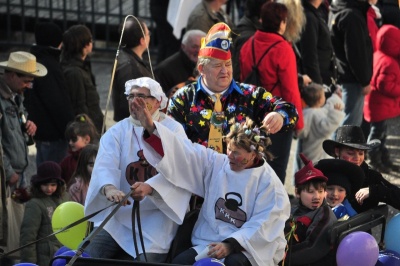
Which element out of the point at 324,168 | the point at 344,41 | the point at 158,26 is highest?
the point at 324,168

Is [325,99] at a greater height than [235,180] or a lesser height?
lesser

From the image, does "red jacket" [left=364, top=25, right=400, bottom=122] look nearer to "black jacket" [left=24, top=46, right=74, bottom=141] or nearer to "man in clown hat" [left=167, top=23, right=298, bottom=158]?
"black jacket" [left=24, top=46, right=74, bottom=141]

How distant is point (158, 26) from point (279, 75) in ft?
13.8

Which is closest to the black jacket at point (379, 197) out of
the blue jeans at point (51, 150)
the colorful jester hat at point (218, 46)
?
the colorful jester hat at point (218, 46)

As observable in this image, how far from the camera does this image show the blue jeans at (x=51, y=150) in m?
10.6

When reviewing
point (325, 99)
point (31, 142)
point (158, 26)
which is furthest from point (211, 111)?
point (158, 26)

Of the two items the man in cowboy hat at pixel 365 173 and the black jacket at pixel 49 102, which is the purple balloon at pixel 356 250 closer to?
the man in cowboy hat at pixel 365 173

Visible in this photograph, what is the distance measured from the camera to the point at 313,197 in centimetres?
770

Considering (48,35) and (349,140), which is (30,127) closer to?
(48,35)

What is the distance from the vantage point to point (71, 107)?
34.4ft

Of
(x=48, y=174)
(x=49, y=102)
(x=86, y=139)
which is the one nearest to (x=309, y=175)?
(x=48, y=174)

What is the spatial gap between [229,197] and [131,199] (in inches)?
25.2

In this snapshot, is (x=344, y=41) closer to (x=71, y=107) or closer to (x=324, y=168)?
(x=71, y=107)

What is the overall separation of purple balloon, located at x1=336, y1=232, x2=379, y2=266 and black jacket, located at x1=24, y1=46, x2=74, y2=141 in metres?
3.62
